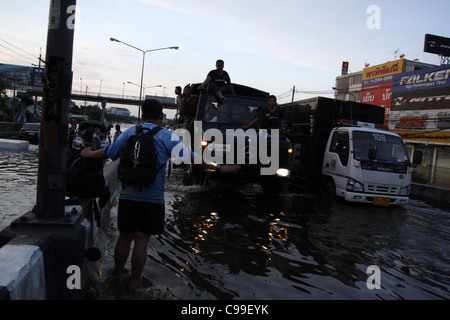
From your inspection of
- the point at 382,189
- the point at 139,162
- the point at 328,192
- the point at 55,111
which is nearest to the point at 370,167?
the point at 382,189

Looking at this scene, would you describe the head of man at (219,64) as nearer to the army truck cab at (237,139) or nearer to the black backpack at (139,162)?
the army truck cab at (237,139)

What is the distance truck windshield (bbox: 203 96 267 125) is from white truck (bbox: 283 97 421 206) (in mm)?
2418

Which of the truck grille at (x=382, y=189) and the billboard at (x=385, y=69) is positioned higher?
the billboard at (x=385, y=69)

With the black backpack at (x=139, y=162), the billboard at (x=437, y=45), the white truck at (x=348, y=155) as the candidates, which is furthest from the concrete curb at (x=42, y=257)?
the billboard at (x=437, y=45)

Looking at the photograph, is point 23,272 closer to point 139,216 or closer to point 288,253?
point 139,216

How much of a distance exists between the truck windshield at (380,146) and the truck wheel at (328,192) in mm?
1166

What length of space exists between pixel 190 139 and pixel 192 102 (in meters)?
1.15

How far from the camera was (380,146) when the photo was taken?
9.24 meters

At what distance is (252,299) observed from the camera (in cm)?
340

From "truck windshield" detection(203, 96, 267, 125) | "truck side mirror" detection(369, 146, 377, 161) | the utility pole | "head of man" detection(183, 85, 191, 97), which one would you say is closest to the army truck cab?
"truck windshield" detection(203, 96, 267, 125)

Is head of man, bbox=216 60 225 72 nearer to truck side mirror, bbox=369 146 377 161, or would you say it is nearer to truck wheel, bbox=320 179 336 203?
truck side mirror, bbox=369 146 377 161

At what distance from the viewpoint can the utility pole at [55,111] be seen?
10.00 feet

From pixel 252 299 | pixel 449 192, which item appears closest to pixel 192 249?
pixel 252 299
